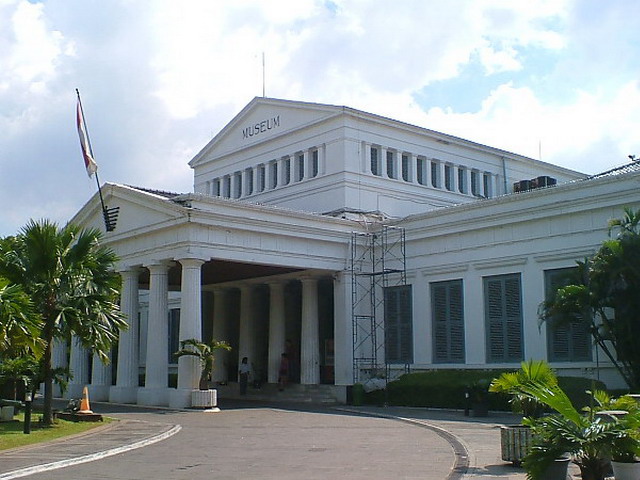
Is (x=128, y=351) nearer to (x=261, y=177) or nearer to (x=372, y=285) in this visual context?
(x=372, y=285)

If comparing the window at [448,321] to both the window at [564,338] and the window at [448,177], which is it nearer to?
the window at [564,338]

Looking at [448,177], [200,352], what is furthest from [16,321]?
[448,177]

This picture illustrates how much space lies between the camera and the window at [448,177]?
45188 mm

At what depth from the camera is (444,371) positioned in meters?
32.2

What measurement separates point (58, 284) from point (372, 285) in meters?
16.8

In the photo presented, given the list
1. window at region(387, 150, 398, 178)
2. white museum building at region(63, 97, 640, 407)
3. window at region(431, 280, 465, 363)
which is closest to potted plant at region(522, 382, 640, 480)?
white museum building at region(63, 97, 640, 407)

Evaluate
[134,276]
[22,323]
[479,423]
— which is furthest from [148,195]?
[479,423]

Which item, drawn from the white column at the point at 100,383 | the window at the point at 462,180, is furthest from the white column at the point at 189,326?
the window at the point at 462,180

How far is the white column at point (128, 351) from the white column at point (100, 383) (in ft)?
4.75

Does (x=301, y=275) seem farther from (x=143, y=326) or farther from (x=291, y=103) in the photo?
(x=143, y=326)

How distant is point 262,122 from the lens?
45.6 metres

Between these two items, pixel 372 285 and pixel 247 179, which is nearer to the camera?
pixel 372 285

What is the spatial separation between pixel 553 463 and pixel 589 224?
18.9 meters

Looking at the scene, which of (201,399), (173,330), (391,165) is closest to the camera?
(201,399)
